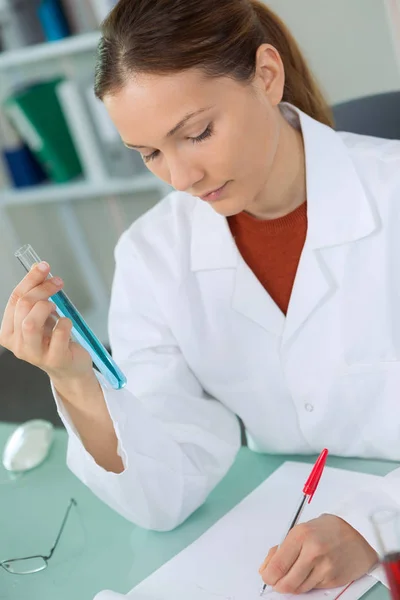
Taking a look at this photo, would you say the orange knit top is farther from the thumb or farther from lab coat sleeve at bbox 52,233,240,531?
the thumb

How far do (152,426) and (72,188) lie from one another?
214 centimetres

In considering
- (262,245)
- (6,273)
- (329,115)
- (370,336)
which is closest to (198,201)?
(262,245)

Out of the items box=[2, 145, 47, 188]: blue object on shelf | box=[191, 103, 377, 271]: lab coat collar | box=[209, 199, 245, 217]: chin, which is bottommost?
box=[2, 145, 47, 188]: blue object on shelf

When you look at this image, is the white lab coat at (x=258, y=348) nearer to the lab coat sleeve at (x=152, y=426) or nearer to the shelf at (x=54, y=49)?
the lab coat sleeve at (x=152, y=426)

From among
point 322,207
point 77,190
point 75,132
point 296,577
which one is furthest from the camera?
point 77,190

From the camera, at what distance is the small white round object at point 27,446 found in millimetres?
1315

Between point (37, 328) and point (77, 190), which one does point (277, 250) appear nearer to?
point (37, 328)

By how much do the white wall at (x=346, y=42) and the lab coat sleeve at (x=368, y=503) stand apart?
5.21 feet

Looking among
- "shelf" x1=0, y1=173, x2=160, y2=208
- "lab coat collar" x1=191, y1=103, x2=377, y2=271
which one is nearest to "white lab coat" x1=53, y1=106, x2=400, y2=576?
"lab coat collar" x1=191, y1=103, x2=377, y2=271

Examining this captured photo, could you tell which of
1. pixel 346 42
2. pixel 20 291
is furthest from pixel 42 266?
pixel 346 42

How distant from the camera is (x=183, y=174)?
106cm

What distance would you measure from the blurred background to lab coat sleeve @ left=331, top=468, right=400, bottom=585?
4.64ft

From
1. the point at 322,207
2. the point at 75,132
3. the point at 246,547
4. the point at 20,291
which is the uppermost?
the point at 20,291

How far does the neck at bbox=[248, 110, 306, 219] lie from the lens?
1.24 meters
